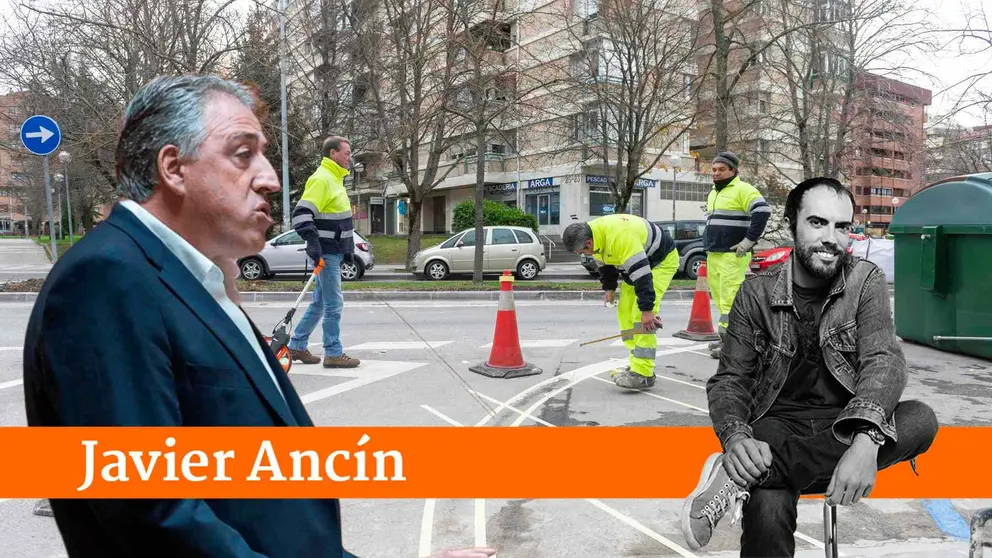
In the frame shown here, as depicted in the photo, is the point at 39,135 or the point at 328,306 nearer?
the point at 328,306

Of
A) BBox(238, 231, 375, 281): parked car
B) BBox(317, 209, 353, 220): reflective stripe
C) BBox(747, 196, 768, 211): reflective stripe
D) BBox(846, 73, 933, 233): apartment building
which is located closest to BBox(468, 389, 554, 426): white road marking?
BBox(317, 209, 353, 220): reflective stripe

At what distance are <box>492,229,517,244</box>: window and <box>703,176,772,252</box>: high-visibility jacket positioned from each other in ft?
41.9

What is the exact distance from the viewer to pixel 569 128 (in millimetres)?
23984

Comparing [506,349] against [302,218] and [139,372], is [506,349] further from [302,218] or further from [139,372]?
[139,372]

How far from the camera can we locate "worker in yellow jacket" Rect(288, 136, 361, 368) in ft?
22.1

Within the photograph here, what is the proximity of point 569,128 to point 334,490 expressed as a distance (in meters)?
23.3

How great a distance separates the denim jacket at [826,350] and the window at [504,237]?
56.4 feet

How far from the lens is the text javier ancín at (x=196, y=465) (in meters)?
1.12

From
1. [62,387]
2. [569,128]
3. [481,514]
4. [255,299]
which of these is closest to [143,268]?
[62,387]

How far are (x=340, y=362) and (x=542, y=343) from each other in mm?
2723

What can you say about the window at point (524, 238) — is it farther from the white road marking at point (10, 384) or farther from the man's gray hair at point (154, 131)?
the man's gray hair at point (154, 131)

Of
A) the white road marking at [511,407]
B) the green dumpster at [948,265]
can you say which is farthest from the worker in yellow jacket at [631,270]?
the green dumpster at [948,265]

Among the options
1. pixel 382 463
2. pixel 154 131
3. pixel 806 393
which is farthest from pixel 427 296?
pixel 154 131

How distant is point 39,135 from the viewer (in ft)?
41.8
